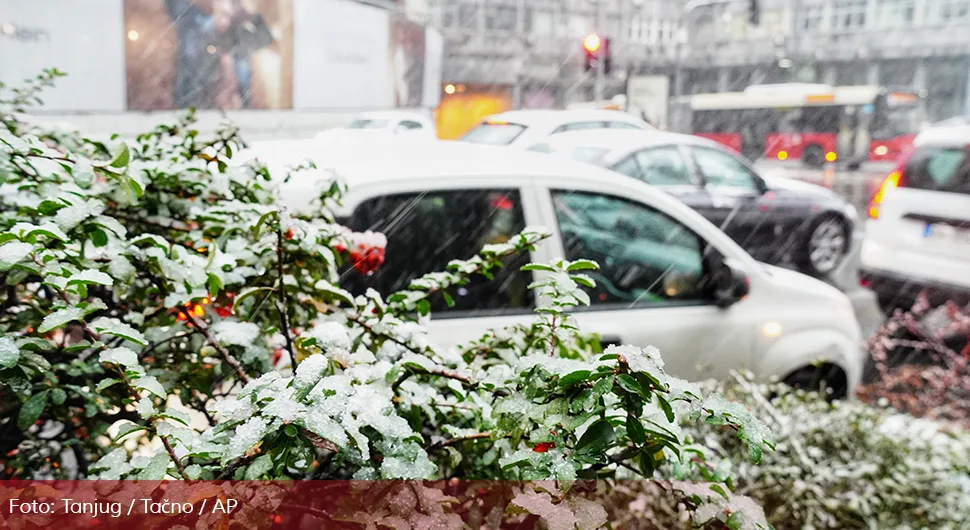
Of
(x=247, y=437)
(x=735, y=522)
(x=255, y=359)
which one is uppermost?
(x=247, y=437)

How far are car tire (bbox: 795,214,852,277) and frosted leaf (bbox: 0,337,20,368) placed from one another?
3.40m

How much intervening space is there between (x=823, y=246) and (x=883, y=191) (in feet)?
2.25

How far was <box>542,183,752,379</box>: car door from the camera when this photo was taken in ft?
9.51

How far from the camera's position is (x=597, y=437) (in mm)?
1010

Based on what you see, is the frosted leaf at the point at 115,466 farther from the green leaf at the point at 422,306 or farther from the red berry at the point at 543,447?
the green leaf at the point at 422,306

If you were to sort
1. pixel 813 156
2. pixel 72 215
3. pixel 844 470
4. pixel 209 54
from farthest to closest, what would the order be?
1. pixel 813 156
2. pixel 209 54
3. pixel 844 470
4. pixel 72 215

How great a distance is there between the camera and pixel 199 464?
3.74 ft

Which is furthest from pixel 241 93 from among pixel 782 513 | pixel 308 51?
pixel 782 513

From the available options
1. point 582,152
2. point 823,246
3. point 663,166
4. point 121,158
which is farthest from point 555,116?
point 121,158

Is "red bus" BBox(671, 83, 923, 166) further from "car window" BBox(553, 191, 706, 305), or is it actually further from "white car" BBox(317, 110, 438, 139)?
"white car" BBox(317, 110, 438, 139)

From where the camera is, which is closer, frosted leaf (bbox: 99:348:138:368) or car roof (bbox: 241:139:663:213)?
frosted leaf (bbox: 99:348:138:368)

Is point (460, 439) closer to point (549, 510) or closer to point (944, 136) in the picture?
point (549, 510)

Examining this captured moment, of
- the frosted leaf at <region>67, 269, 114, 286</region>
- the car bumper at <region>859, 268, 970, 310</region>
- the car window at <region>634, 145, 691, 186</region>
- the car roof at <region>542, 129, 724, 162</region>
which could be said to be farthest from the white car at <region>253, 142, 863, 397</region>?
the frosted leaf at <region>67, 269, 114, 286</region>

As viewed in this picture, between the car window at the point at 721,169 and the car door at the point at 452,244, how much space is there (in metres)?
1.02
